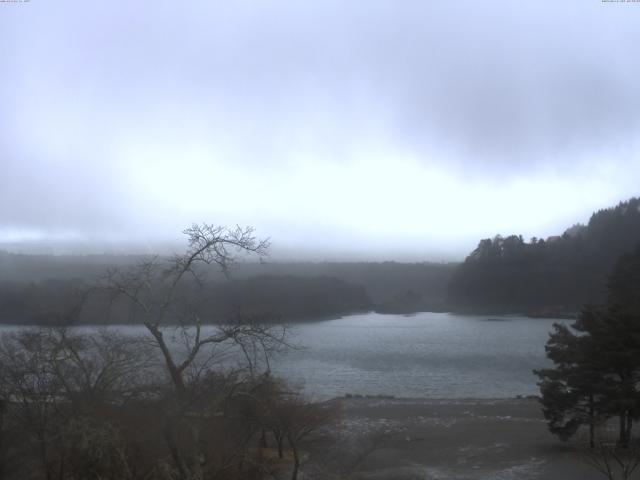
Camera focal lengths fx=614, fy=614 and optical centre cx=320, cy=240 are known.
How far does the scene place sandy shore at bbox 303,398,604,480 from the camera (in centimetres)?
1224

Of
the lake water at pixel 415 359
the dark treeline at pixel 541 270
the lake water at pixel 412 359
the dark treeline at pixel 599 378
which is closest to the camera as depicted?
the dark treeline at pixel 599 378

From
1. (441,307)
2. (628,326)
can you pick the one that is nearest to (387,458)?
(628,326)

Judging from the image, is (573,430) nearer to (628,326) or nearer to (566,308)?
(628,326)

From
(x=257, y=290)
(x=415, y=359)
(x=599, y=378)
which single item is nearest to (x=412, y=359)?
(x=415, y=359)

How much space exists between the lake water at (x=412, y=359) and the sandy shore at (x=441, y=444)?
194 centimetres

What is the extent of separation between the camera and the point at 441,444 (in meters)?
15.2

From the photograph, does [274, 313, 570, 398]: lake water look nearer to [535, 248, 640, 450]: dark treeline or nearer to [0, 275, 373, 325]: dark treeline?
[0, 275, 373, 325]: dark treeline

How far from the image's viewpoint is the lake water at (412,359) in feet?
73.4

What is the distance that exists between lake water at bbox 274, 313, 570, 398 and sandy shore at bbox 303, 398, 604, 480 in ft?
6.93

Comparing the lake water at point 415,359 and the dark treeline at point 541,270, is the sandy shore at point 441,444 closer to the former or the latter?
the lake water at point 415,359

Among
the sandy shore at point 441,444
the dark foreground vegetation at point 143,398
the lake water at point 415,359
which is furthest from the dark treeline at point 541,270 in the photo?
the dark foreground vegetation at point 143,398

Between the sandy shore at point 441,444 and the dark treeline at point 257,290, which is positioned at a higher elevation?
the dark treeline at point 257,290

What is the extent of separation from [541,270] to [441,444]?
1483 inches

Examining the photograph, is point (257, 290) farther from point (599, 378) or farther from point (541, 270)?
point (541, 270)
